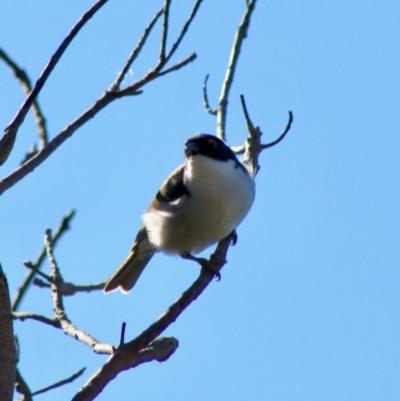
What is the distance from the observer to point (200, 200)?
623 centimetres

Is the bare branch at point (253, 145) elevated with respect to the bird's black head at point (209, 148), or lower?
lower

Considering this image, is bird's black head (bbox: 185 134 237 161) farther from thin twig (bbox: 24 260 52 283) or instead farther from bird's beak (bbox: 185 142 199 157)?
thin twig (bbox: 24 260 52 283)

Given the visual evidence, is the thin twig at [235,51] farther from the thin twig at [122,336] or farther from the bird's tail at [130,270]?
the thin twig at [122,336]

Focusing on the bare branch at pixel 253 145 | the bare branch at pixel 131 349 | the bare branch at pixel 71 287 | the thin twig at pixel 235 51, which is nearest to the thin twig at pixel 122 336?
the bare branch at pixel 131 349

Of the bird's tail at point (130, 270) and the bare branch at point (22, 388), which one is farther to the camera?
the bird's tail at point (130, 270)

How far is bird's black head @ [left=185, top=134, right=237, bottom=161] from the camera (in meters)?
6.32

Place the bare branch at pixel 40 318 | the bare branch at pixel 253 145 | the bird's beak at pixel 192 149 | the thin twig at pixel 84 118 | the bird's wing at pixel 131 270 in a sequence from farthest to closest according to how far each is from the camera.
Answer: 1. the bird's wing at pixel 131 270
2. the bird's beak at pixel 192 149
3. the bare branch at pixel 253 145
4. the bare branch at pixel 40 318
5. the thin twig at pixel 84 118

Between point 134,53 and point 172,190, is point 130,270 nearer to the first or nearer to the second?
point 172,190

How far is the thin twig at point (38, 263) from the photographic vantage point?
15.0ft

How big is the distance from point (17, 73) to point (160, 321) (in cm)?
154

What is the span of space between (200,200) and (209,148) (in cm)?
46

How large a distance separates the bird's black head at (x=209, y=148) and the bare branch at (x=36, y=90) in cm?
348

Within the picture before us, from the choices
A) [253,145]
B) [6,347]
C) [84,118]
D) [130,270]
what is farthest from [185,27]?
[130,270]

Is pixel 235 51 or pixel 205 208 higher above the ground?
pixel 235 51
